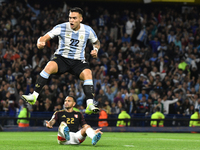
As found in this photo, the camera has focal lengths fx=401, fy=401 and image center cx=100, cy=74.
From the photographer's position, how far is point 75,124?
866 centimetres

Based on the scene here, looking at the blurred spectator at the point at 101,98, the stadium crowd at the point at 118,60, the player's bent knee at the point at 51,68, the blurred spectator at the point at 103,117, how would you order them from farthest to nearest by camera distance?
the stadium crowd at the point at 118,60 → the blurred spectator at the point at 101,98 → the blurred spectator at the point at 103,117 → the player's bent knee at the point at 51,68

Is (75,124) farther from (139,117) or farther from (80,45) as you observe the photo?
(139,117)

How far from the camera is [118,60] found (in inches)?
764

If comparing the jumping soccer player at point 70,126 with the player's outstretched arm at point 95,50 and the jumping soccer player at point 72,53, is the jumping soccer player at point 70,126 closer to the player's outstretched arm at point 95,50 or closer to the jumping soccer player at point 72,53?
the jumping soccer player at point 72,53

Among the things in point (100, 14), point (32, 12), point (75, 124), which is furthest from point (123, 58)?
point (75, 124)

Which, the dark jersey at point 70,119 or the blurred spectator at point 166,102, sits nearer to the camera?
the dark jersey at point 70,119

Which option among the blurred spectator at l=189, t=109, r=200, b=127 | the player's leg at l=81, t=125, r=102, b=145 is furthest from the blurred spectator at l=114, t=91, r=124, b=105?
the player's leg at l=81, t=125, r=102, b=145

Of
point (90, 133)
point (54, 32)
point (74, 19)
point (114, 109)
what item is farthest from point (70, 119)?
point (114, 109)

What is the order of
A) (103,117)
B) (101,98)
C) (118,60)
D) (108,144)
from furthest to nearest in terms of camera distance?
(118,60) → (101,98) → (103,117) → (108,144)

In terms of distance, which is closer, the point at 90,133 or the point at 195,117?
the point at 90,133

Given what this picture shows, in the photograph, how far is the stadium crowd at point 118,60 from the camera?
54.9ft

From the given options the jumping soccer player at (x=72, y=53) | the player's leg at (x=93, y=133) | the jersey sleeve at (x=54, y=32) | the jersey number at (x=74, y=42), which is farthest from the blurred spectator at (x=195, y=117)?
the jersey sleeve at (x=54, y=32)

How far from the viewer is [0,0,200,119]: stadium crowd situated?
16719mm

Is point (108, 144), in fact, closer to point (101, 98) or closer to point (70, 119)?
point (70, 119)
